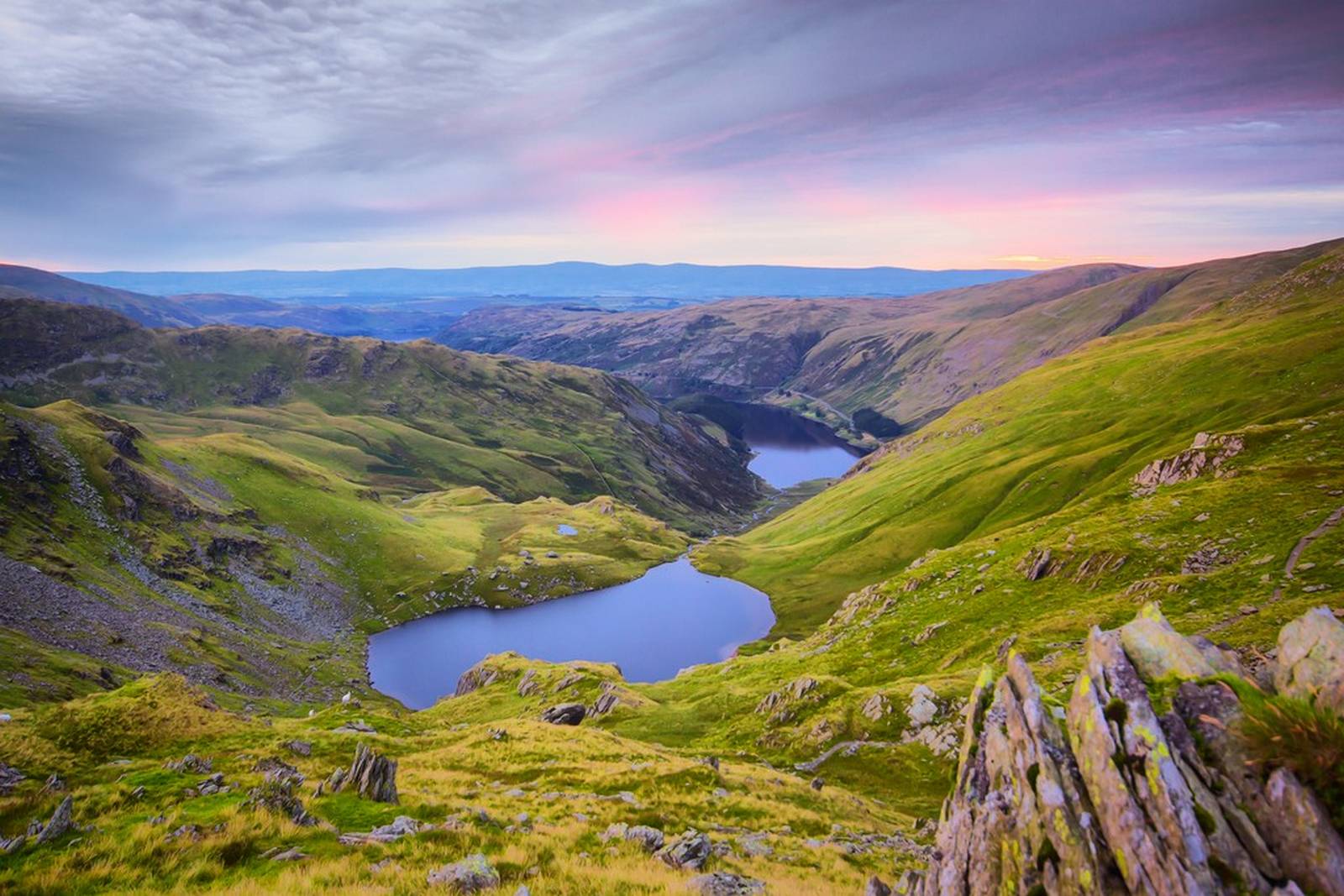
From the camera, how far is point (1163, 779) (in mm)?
13070


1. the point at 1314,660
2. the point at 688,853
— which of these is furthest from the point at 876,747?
the point at 1314,660

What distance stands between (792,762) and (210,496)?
→ 567 ft

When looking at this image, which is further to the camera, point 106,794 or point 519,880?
point 106,794

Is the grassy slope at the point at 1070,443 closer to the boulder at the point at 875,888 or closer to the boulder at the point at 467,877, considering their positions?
the boulder at the point at 875,888

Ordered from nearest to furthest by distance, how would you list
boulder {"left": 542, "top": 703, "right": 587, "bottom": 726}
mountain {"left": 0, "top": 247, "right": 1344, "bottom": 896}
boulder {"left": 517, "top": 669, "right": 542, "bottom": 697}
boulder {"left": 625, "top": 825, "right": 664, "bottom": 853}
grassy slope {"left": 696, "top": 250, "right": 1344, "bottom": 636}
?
mountain {"left": 0, "top": 247, "right": 1344, "bottom": 896}, boulder {"left": 625, "top": 825, "right": 664, "bottom": 853}, boulder {"left": 542, "top": 703, "right": 587, "bottom": 726}, boulder {"left": 517, "top": 669, "right": 542, "bottom": 697}, grassy slope {"left": 696, "top": 250, "right": 1344, "bottom": 636}

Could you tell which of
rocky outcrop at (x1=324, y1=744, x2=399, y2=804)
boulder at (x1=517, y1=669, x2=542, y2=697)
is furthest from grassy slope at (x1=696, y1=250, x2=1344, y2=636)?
rocky outcrop at (x1=324, y1=744, x2=399, y2=804)

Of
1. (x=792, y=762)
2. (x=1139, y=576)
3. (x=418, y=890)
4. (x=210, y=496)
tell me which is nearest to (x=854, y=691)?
(x=792, y=762)

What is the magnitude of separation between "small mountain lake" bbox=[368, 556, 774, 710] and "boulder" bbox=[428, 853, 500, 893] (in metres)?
A: 116

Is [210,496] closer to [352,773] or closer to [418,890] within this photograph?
[352,773]

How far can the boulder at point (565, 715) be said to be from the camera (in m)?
64.4

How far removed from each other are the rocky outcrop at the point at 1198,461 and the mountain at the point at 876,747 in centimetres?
33

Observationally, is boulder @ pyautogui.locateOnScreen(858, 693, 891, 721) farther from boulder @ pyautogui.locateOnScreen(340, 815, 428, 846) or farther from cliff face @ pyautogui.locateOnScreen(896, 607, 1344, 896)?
boulder @ pyautogui.locateOnScreen(340, 815, 428, 846)

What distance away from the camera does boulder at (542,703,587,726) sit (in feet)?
211

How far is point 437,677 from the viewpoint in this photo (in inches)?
5226
